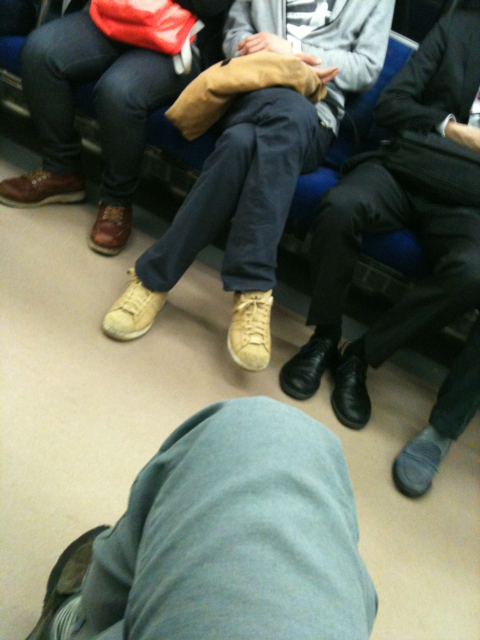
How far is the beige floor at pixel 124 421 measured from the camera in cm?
77

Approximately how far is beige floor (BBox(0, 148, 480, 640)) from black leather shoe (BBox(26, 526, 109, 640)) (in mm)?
80

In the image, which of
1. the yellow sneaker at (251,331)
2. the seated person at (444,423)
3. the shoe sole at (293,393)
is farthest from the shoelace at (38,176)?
the seated person at (444,423)

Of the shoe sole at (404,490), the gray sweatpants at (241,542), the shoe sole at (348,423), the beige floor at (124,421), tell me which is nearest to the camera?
the gray sweatpants at (241,542)

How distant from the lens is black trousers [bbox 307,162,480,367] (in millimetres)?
1120

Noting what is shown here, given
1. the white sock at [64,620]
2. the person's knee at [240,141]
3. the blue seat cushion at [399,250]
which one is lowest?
the white sock at [64,620]

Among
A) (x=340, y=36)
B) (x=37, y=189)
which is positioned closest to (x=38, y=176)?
(x=37, y=189)

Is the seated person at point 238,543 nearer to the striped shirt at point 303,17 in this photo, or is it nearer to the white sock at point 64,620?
the white sock at point 64,620

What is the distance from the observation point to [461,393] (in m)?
1.12

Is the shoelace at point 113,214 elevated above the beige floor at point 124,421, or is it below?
above

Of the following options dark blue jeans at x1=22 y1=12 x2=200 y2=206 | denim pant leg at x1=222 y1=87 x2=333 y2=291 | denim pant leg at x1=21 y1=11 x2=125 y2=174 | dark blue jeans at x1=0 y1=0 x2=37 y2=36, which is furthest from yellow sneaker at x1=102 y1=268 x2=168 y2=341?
dark blue jeans at x1=0 y1=0 x2=37 y2=36

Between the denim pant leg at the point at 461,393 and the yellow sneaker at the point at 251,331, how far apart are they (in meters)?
0.50

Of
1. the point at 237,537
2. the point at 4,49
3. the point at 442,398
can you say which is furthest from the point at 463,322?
the point at 4,49

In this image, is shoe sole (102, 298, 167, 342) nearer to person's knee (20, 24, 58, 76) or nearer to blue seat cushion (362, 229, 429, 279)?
blue seat cushion (362, 229, 429, 279)

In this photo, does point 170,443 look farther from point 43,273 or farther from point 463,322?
point 463,322
